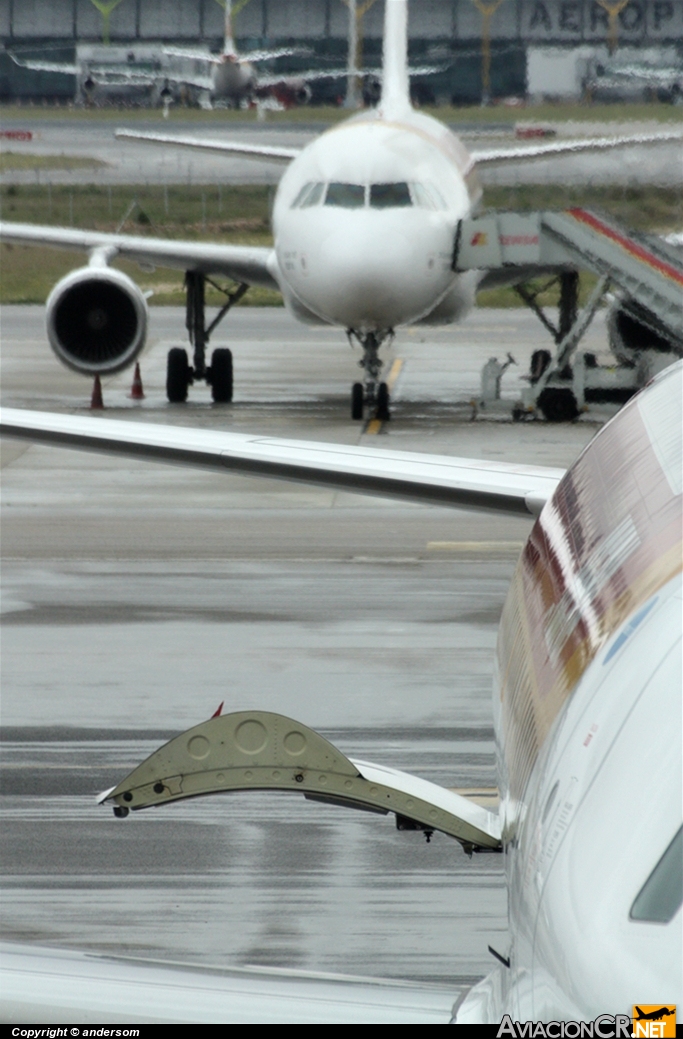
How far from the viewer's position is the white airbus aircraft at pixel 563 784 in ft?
9.00

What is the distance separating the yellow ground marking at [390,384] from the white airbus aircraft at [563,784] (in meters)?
12.8

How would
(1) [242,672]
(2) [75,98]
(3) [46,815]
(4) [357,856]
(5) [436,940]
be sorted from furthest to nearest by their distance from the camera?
(2) [75,98] < (1) [242,672] < (3) [46,815] < (4) [357,856] < (5) [436,940]

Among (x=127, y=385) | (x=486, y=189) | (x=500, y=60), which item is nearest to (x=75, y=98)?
→ (x=500, y=60)

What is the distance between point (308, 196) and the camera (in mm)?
18828

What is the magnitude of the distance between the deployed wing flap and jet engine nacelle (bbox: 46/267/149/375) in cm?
1585

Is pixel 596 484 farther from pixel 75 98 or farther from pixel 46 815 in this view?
pixel 75 98

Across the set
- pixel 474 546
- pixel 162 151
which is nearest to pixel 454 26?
pixel 162 151

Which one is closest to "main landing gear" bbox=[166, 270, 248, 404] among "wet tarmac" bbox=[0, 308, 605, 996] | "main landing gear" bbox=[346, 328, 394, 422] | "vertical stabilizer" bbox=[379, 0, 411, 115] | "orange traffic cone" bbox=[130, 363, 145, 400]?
"orange traffic cone" bbox=[130, 363, 145, 400]

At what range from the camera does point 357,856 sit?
7.18m

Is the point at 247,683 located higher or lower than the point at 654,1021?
lower

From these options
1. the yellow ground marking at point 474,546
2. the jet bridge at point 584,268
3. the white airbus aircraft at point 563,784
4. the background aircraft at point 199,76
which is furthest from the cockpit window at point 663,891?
the background aircraft at point 199,76

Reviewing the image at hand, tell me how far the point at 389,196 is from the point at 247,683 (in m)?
10.0

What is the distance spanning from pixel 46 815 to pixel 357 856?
1535 millimetres

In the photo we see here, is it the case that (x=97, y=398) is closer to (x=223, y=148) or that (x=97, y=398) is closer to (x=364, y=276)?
(x=364, y=276)
